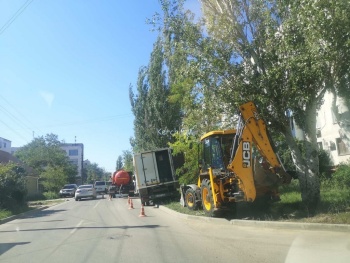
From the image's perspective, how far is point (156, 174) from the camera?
23.9 m

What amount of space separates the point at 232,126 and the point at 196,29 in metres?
4.61

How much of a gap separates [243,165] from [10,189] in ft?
54.8

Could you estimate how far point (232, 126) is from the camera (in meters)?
16.2

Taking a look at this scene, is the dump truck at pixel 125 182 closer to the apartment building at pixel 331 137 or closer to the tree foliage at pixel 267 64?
the apartment building at pixel 331 137

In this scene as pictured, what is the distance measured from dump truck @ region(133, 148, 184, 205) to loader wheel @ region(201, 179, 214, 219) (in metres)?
9.32

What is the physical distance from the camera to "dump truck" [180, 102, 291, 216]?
39.3 feet

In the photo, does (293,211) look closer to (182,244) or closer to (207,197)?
(207,197)

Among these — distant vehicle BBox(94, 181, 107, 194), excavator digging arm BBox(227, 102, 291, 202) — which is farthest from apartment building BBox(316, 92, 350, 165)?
distant vehicle BBox(94, 181, 107, 194)

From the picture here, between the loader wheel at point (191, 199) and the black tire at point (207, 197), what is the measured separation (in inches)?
68.0

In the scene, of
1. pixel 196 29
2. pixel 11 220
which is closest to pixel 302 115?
pixel 196 29

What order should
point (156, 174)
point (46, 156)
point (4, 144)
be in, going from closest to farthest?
point (156, 174) < point (46, 156) < point (4, 144)

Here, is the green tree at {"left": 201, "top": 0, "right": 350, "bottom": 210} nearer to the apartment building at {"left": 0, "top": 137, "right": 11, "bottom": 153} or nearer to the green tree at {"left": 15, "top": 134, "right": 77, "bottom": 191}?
the green tree at {"left": 15, "top": 134, "right": 77, "bottom": 191}

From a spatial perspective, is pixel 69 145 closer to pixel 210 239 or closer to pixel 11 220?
pixel 11 220

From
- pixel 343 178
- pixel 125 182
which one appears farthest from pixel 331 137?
pixel 125 182
